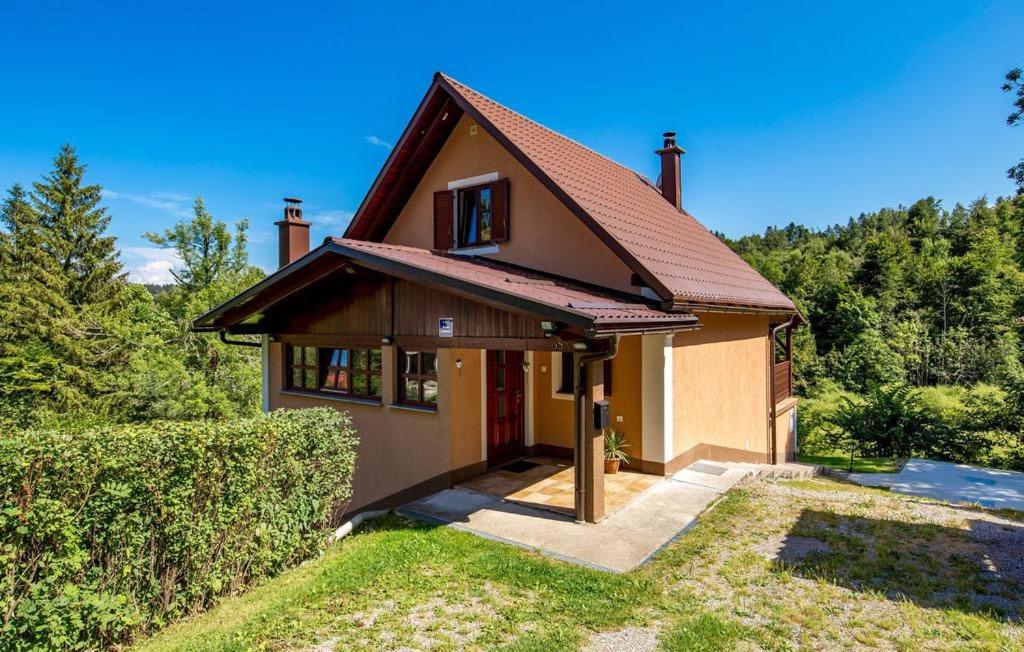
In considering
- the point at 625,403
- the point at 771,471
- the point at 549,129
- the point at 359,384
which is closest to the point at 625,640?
the point at 625,403

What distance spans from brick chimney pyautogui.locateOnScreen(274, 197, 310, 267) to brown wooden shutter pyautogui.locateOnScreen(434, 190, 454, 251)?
3.91 m

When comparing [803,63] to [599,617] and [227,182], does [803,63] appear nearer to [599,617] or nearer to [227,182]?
[599,617]

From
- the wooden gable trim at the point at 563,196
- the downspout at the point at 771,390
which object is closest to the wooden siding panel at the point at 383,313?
the wooden gable trim at the point at 563,196

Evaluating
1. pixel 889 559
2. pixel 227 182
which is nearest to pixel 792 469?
pixel 889 559

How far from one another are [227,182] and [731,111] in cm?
2667

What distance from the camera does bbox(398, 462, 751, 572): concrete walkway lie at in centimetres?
618

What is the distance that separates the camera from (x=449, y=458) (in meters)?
8.92

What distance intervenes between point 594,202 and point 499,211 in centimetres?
206

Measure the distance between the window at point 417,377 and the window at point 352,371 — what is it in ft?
2.33

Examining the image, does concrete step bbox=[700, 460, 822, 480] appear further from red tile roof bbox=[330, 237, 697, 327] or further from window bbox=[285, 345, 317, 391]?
window bbox=[285, 345, 317, 391]

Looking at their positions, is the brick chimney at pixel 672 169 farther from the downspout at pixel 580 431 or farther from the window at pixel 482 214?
the downspout at pixel 580 431

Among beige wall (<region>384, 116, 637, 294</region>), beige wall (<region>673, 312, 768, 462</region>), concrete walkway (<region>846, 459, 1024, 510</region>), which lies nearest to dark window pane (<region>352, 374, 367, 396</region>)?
beige wall (<region>384, 116, 637, 294</region>)

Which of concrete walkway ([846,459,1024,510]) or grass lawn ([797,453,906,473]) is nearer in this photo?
concrete walkway ([846,459,1024,510])

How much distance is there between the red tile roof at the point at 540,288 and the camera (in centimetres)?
652
